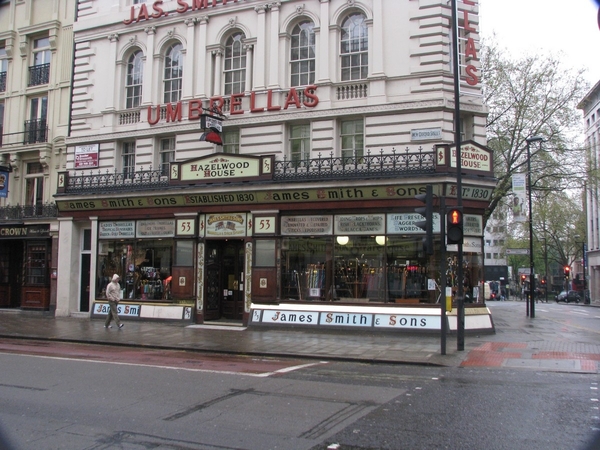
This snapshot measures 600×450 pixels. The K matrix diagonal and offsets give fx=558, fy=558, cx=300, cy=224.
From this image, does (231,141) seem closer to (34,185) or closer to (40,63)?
(34,185)

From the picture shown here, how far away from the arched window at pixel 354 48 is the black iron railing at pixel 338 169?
10.4ft

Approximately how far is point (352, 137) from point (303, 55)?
3813 mm

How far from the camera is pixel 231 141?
21.6 meters

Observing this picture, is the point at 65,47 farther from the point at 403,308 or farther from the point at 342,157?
the point at 403,308

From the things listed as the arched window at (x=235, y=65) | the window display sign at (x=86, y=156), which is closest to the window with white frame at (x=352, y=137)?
the arched window at (x=235, y=65)

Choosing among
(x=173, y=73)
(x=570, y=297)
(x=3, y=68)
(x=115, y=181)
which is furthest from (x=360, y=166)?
(x=570, y=297)

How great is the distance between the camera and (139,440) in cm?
649

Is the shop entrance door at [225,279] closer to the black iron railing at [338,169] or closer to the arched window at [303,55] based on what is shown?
the black iron railing at [338,169]

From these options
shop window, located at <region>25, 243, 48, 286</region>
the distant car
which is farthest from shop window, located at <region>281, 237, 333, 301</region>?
the distant car

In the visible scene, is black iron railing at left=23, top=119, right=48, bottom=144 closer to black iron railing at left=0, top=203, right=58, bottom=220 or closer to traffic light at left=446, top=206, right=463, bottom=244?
black iron railing at left=0, top=203, right=58, bottom=220

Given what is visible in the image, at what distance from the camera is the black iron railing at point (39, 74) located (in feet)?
87.7

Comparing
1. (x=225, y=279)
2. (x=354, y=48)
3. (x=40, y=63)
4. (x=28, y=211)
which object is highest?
(x=40, y=63)

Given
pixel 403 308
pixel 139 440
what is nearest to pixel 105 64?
pixel 403 308

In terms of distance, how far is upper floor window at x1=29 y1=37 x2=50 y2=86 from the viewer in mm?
26797
